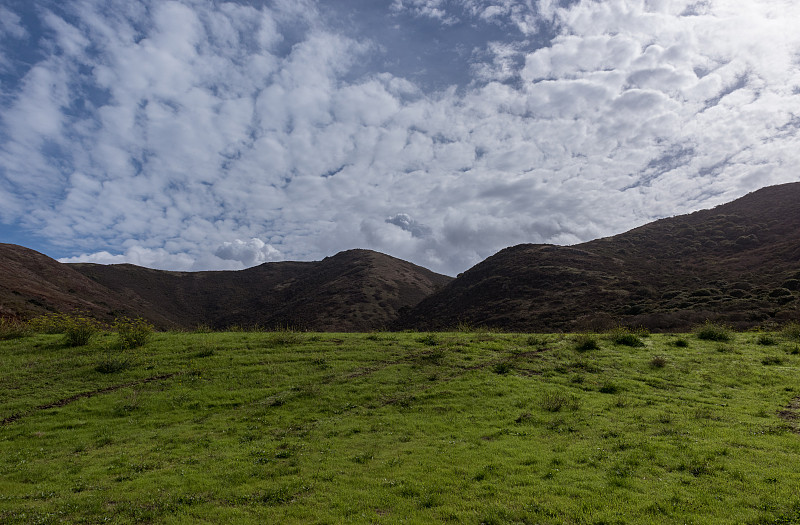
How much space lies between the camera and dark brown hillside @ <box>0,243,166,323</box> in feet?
199

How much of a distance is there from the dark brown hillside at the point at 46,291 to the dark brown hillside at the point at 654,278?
64.0 metres

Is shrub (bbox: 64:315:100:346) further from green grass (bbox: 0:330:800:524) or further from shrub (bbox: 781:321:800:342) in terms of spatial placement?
shrub (bbox: 781:321:800:342)

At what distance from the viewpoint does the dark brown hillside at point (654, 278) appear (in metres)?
48.6

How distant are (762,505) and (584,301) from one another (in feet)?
203

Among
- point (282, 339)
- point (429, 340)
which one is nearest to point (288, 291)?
point (282, 339)

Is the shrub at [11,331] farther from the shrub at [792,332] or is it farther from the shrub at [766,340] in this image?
the shrub at [792,332]

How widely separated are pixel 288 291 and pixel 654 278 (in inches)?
4132

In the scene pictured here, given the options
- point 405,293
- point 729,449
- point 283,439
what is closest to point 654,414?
point 729,449

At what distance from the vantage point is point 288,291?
131375 millimetres

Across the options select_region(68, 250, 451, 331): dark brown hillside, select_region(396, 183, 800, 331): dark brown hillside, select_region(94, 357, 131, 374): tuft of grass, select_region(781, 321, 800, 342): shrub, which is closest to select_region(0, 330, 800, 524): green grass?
select_region(94, 357, 131, 374): tuft of grass

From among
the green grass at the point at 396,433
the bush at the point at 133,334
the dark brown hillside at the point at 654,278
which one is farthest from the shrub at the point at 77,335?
the dark brown hillside at the point at 654,278

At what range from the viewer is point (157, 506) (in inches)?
365

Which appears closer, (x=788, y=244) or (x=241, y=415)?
(x=241, y=415)

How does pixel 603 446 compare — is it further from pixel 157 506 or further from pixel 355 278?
pixel 355 278
